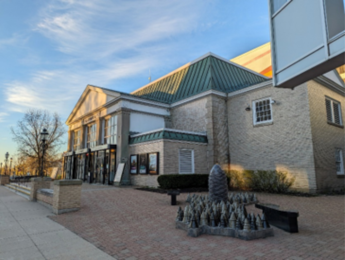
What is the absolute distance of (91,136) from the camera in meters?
26.3

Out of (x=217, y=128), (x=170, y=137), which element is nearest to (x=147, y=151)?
(x=170, y=137)

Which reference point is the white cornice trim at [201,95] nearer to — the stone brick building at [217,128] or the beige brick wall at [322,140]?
the stone brick building at [217,128]

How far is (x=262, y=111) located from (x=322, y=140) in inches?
163

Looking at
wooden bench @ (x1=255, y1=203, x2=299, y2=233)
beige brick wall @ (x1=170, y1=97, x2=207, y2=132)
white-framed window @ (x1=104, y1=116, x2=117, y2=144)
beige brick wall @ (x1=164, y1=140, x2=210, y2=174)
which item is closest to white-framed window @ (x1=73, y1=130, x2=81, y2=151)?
white-framed window @ (x1=104, y1=116, x2=117, y2=144)

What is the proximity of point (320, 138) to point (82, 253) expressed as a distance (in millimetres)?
14942

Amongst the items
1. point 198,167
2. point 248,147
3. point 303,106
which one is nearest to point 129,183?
point 198,167

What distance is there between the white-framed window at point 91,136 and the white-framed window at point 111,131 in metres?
2.78

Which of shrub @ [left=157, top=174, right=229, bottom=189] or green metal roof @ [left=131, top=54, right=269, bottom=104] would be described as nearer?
shrub @ [left=157, top=174, right=229, bottom=189]

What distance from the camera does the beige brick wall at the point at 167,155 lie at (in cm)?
1636

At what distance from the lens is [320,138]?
1462 cm

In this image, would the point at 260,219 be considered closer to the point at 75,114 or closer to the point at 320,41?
the point at 320,41

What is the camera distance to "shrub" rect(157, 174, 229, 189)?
14.6 meters

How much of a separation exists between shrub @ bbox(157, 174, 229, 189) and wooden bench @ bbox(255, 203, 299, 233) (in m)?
8.64

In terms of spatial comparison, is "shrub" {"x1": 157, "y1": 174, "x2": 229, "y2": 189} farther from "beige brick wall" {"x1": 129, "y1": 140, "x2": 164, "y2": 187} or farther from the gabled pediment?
the gabled pediment
